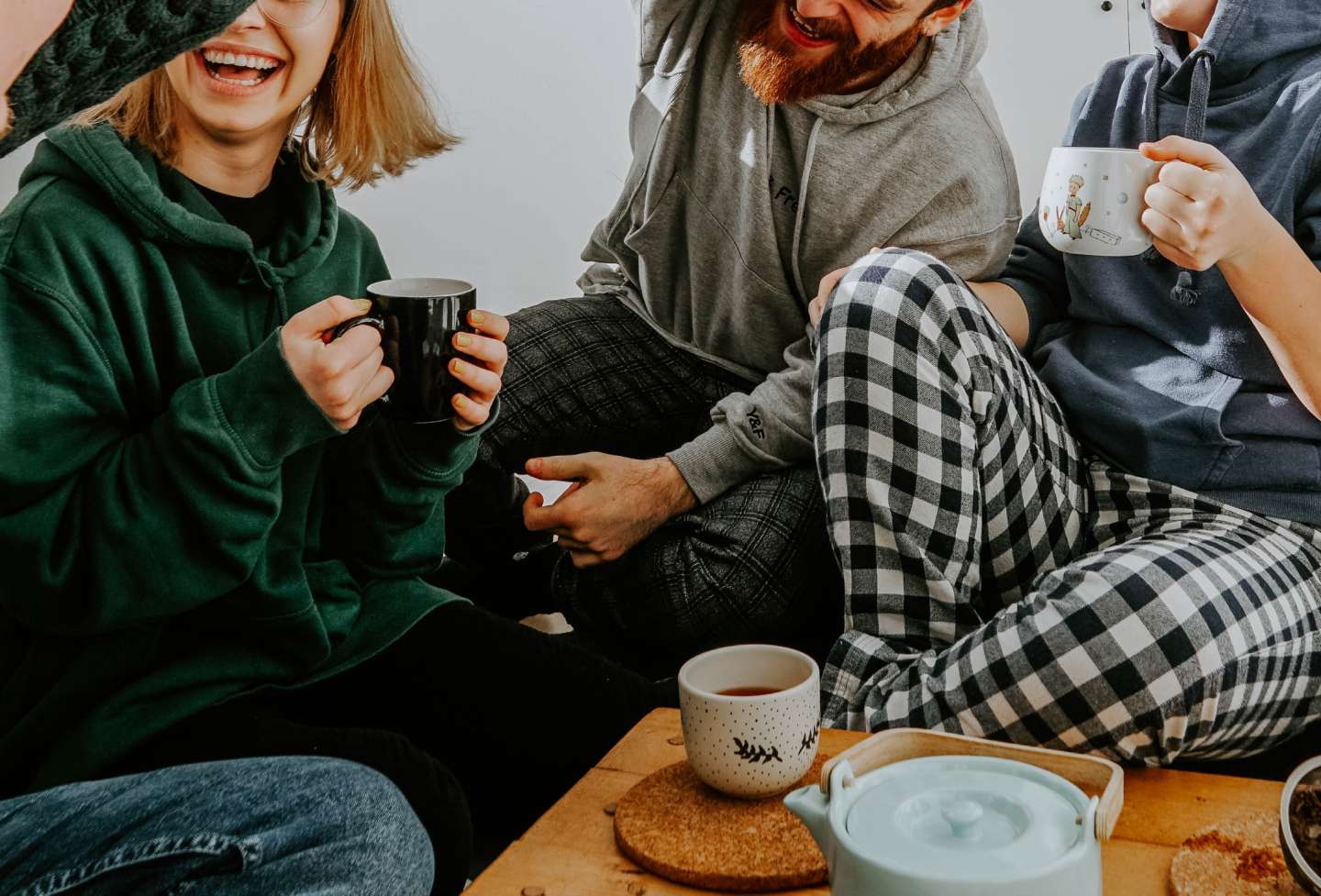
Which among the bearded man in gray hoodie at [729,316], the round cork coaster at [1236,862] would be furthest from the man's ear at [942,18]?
the round cork coaster at [1236,862]

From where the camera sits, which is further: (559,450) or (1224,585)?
(559,450)

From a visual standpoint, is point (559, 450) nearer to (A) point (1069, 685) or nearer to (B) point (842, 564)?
(B) point (842, 564)

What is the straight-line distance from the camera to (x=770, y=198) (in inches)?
63.7

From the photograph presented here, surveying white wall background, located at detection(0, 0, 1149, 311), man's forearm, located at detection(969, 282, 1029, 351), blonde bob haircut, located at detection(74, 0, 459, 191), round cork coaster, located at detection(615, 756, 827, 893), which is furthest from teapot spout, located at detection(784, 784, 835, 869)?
white wall background, located at detection(0, 0, 1149, 311)

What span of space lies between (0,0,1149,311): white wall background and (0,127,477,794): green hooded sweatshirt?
1530 millimetres

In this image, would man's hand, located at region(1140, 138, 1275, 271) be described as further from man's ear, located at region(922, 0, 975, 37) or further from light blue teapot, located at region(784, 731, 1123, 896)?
light blue teapot, located at region(784, 731, 1123, 896)

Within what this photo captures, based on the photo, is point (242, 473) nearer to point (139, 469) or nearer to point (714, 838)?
point (139, 469)

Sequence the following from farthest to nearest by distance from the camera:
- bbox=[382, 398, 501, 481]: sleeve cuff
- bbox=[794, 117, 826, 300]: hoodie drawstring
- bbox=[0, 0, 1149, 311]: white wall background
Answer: bbox=[0, 0, 1149, 311]: white wall background → bbox=[794, 117, 826, 300]: hoodie drawstring → bbox=[382, 398, 501, 481]: sleeve cuff

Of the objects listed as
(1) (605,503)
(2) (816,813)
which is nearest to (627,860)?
(2) (816,813)

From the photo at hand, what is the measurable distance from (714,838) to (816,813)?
17 cm

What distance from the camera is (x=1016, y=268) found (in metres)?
1.59

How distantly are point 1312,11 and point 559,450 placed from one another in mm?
1060

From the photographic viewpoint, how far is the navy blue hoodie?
125 centimetres

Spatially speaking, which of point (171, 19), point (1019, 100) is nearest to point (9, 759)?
point (171, 19)
